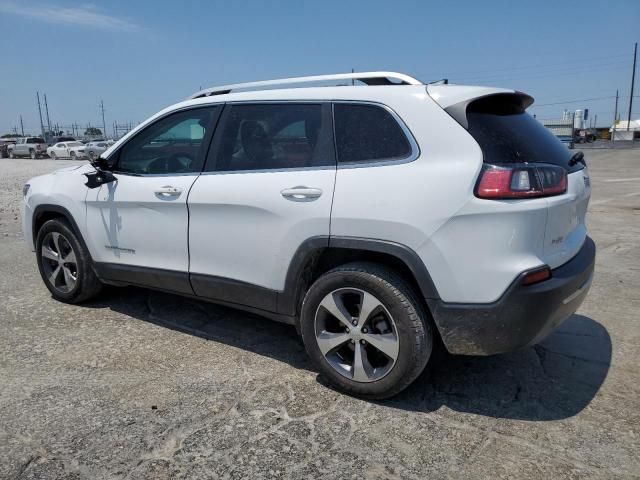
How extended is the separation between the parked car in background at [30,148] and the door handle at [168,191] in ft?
153

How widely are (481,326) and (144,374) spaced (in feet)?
6.77

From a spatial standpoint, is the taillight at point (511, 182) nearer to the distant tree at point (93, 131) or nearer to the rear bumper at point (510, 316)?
the rear bumper at point (510, 316)

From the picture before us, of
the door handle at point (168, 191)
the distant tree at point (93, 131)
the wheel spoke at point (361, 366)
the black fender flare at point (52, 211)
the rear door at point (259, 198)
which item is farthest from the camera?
the distant tree at point (93, 131)

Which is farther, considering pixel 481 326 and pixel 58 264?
pixel 58 264

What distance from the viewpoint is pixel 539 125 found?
3275 mm

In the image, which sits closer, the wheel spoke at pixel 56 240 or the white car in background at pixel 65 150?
the wheel spoke at pixel 56 240

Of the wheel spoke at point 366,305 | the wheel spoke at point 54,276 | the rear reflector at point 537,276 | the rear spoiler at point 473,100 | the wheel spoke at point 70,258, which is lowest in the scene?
the wheel spoke at point 54,276

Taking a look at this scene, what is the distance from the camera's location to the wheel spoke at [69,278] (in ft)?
14.9

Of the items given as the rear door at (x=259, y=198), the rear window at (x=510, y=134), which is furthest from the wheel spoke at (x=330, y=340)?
the rear window at (x=510, y=134)

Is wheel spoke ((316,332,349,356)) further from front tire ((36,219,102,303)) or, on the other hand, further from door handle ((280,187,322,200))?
front tire ((36,219,102,303))

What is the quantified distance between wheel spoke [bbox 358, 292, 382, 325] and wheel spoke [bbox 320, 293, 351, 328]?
0.26 ft

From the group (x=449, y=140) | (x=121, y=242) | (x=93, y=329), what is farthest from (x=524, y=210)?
(x=93, y=329)

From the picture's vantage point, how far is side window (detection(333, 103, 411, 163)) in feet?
9.43

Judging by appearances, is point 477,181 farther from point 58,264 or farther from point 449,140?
point 58,264
